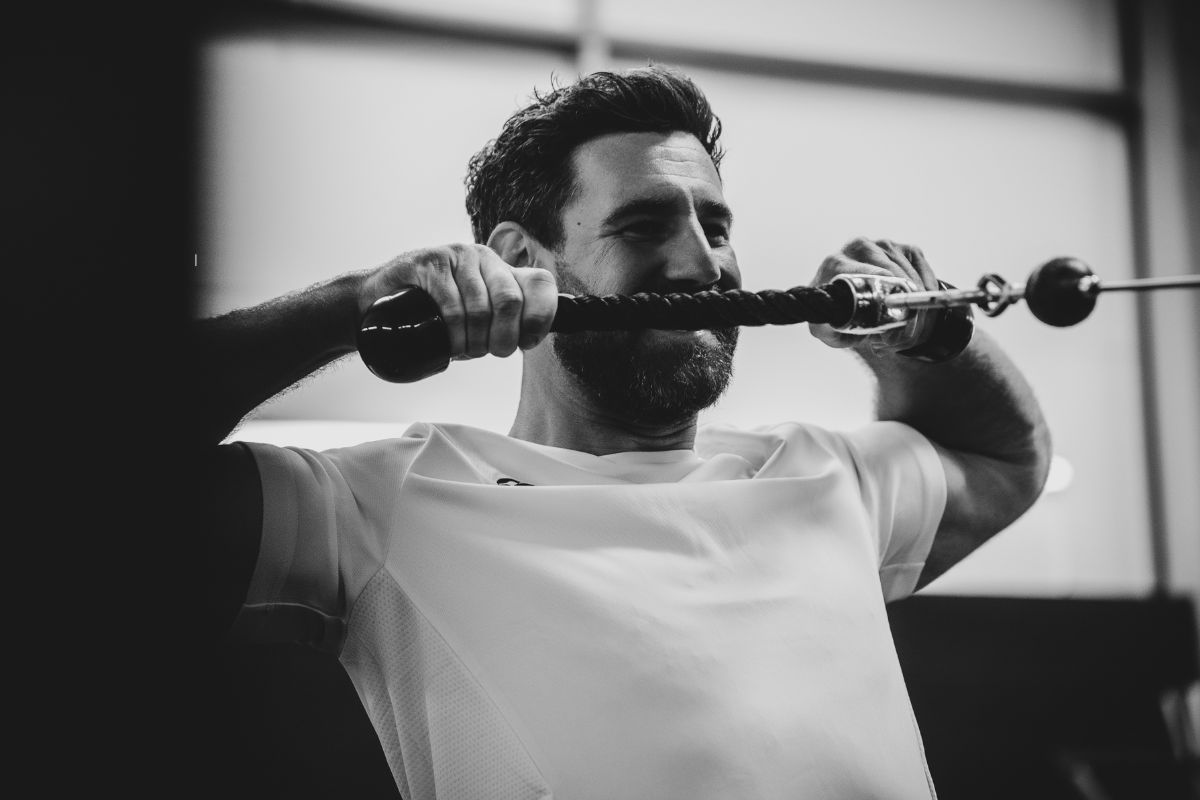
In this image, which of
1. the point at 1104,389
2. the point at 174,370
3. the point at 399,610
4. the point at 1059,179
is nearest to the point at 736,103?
the point at 1059,179

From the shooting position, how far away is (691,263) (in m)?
1.00

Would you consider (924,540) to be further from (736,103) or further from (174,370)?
(736,103)

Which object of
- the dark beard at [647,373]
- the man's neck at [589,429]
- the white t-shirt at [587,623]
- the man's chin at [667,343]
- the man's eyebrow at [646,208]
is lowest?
the white t-shirt at [587,623]

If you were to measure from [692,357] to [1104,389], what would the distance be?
1.82 meters

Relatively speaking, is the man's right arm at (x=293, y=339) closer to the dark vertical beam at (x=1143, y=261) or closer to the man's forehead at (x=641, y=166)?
the man's forehead at (x=641, y=166)

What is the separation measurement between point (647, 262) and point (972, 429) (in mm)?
409

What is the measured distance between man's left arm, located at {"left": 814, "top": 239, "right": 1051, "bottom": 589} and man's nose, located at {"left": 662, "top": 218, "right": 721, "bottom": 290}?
185mm

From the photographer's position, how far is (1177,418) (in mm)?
2441

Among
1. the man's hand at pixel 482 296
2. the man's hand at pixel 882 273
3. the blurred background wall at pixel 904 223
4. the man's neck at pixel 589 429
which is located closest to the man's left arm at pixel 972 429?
the man's hand at pixel 882 273

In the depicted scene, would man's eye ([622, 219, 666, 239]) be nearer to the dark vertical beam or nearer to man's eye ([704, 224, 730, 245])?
man's eye ([704, 224, 730, 245])

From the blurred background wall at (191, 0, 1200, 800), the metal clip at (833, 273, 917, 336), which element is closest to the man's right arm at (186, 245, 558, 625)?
the metal clip at (833, 273, 917, 336)

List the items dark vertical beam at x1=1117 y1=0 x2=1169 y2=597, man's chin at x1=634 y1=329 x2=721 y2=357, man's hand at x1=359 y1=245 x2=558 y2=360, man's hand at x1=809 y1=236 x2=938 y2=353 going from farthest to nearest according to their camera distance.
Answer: dark vertical beam at x1=1117 y1=0 x2=1169 y2=597, man's chin at x1=634 y1=329 x2=721 y2=357, man's hand at x1=809 y1=236 x2=938 y2=353, man's hand at x1=359 y1=245 x2=558 y2=360

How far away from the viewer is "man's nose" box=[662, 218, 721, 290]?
999 millimetres

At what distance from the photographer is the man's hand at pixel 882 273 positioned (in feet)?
2.90
